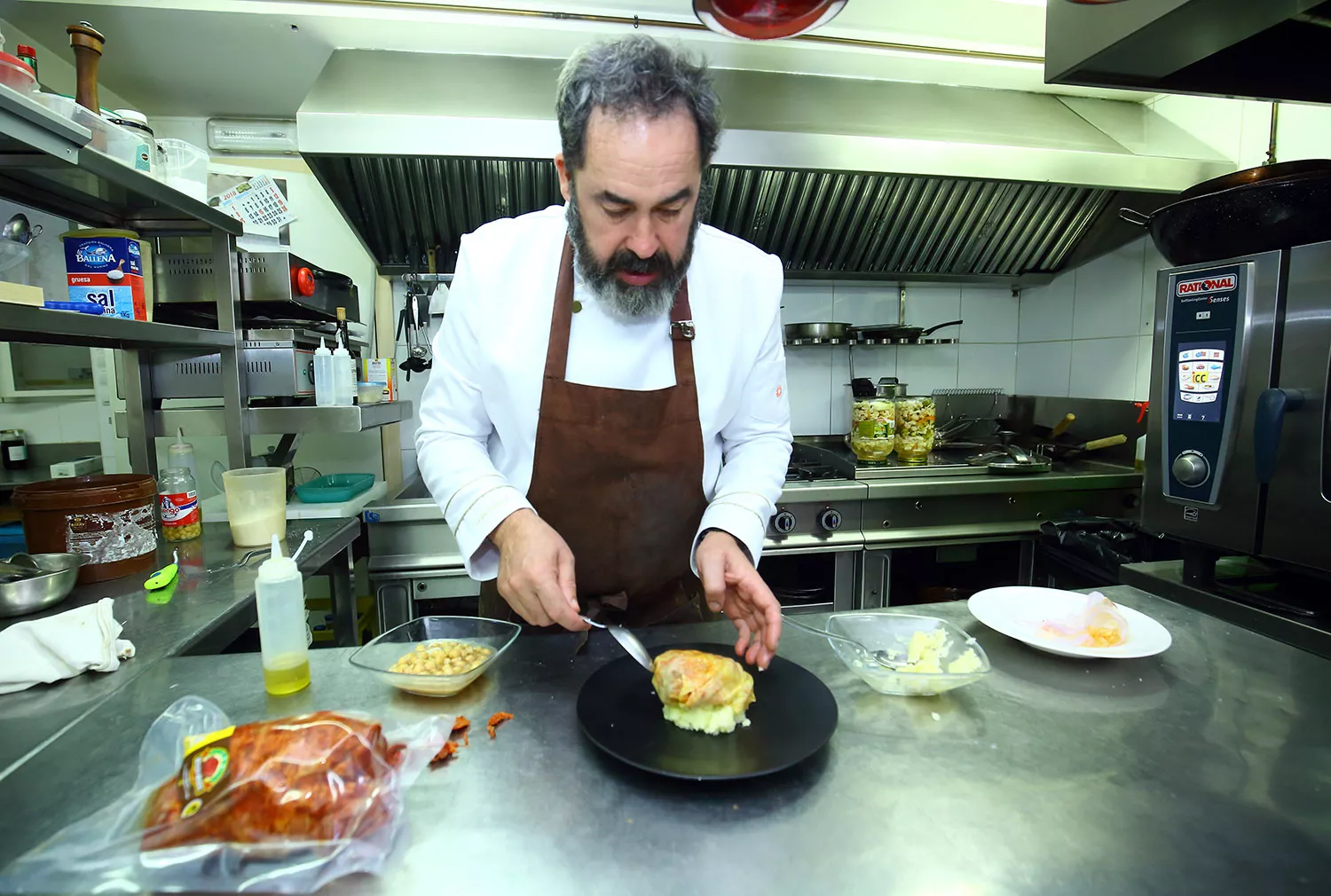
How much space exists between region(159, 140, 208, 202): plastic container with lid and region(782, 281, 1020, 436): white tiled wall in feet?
8.50

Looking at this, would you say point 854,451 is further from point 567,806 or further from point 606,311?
point 567,806

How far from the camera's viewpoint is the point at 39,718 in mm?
988

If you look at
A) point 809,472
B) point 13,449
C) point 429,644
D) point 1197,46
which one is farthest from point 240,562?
point 13,449

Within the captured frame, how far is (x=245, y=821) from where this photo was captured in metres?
0.62

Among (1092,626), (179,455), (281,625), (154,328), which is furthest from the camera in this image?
(179,455)

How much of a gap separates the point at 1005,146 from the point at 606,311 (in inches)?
93.8

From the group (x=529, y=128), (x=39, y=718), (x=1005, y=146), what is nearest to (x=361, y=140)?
(x=529, y=128)

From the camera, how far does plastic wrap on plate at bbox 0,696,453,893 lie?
584mm

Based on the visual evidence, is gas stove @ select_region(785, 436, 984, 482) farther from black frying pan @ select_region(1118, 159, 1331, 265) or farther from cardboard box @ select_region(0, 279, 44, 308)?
cardboard box @ select_region(0, 279, 44, 308)

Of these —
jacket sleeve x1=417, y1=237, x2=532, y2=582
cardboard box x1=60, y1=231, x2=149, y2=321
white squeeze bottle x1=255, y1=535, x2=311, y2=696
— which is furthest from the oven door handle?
cardboard box x1=60, y1=231, x2=149, y2=321

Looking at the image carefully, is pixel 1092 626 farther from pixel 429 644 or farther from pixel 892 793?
pixel 429 644

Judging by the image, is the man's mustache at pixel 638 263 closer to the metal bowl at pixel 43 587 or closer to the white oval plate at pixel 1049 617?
the white oval plate at pixel 1049 617

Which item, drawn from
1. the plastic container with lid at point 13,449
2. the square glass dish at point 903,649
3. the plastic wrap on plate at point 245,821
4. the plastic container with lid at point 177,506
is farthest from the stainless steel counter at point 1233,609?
the plastic container with lid at point 13,449

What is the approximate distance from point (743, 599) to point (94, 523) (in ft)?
5.17
